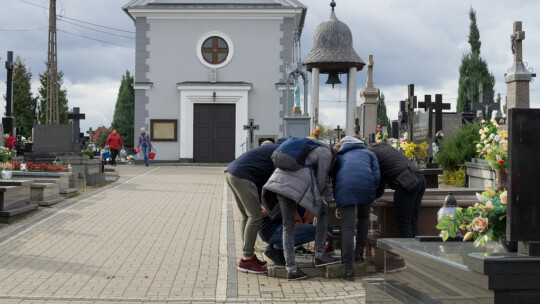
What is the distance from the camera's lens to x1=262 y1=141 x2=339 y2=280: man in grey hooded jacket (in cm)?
733

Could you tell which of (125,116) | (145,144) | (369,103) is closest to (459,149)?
(369,103)

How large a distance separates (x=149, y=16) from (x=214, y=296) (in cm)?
2645

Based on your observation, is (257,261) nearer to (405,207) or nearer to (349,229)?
(349,229)

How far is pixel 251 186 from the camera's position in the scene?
7.91 metres

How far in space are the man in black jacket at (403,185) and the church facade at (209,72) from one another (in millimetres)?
23312

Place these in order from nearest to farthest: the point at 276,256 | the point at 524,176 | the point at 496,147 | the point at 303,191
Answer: the point at 524,176
the point at 303,191
the point at 276,256
the point at 496,147

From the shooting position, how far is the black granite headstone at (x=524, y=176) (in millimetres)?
3281

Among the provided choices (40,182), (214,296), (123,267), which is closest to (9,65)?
(40,182)

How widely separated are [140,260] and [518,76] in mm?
7250

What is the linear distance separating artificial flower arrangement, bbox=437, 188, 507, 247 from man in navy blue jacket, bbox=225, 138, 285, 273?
405cm

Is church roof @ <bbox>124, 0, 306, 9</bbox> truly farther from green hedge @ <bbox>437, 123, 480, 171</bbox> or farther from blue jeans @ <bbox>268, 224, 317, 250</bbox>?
blue jeans @ <bbox>268, 224, 317, 250</bbox>

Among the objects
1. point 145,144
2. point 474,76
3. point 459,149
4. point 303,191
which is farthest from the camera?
point 474,76

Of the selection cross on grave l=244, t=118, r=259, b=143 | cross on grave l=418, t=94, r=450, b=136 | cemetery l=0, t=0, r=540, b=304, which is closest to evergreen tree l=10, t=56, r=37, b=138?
cemetery l=0, t=0, r=540, b=304

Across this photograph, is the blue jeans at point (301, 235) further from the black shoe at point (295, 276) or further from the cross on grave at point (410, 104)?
the cross on grave at point (410, 104)
